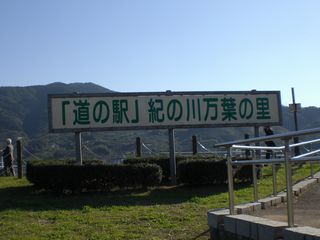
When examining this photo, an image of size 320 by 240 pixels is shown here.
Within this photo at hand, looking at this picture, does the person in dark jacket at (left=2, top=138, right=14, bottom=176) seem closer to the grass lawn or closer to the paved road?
the grass lawn

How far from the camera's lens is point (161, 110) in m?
16.1

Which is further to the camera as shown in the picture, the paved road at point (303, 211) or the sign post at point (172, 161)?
the sign post at point (172, 161)

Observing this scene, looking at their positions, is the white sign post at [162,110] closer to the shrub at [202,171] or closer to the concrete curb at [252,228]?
the shrub at [202,171]

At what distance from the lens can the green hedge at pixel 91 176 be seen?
13.4m

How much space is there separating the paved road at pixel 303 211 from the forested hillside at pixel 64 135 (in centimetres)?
3445

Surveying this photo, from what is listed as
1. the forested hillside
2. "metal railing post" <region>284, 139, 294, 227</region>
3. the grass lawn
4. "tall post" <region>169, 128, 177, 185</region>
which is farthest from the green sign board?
the forested hillside

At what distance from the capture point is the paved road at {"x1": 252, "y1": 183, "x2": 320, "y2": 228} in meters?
7.36

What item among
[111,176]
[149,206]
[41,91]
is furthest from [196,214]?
[41,91]

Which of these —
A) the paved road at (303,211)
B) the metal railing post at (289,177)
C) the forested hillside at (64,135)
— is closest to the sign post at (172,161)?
the paved road at (303,211)

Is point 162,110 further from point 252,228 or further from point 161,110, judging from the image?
point 252,228

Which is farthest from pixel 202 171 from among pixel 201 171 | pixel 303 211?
pixel 303 211

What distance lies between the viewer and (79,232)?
31.2 feet

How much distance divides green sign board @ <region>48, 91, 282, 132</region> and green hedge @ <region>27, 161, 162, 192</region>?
1947 millimetres

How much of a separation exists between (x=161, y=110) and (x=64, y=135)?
7305cm
